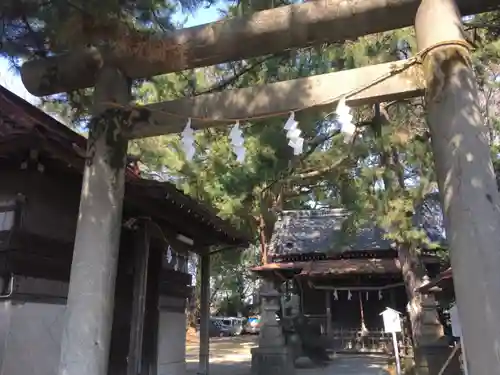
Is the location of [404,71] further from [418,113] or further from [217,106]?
[418,113]

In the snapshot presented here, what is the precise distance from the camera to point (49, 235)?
554 centimetres

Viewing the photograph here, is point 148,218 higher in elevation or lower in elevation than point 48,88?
lower

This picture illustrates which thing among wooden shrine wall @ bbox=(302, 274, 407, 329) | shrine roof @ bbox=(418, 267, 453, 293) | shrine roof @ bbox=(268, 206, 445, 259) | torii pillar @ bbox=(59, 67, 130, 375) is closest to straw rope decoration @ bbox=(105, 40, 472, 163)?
torii pillar @ bbox=(59, 67, 130, 375)

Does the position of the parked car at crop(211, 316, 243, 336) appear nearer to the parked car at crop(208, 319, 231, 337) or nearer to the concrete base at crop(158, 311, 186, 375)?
the parked car at crop(208, 319, 231, 337)

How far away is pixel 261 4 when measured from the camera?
4.84 meters

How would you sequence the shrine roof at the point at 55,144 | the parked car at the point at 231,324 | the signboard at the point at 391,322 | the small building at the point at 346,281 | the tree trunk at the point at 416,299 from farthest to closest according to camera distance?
1. the parked car at the point at 231,324
2. the small building at the point at 346,281
3. the tree trunk at the point at 416,299
4. the signboard at the point at 391,322
5. the shrine roof at the point at 55,144

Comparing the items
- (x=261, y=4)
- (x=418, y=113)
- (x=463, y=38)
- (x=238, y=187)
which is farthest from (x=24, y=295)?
(x=418, y=113)

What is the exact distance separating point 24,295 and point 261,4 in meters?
3.95

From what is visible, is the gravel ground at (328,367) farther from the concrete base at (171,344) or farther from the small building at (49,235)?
the small building at (49,235)

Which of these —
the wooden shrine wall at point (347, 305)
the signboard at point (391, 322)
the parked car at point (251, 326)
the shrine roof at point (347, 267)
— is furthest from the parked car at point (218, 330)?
the signboard at point (391, 322)

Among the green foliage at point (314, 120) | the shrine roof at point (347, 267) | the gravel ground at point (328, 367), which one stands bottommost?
the gravel ground at point (328, 367)

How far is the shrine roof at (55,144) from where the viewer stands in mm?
4355

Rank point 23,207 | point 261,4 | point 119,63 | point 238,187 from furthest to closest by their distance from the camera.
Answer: point 238,187
point 23,207
point 261,4
point 119,63

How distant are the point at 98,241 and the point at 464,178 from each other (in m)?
2.95
